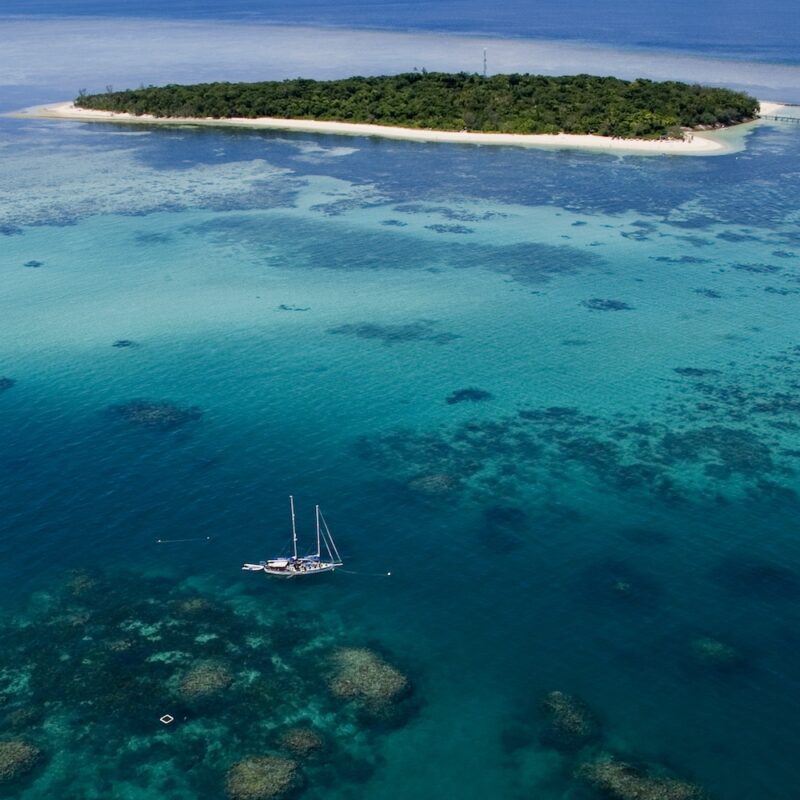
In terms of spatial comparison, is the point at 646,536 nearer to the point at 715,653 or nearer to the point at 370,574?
the point at 715,653

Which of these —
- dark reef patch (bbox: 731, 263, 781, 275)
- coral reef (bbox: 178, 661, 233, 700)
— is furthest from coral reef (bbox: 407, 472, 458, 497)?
dark reef patch (bbox: 731, 263, 781, 275)

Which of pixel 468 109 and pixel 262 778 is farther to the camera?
pixel 468 109

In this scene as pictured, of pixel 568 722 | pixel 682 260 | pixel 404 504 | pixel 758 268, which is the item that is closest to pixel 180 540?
pixel 404 504

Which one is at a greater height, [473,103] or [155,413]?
[473,103]

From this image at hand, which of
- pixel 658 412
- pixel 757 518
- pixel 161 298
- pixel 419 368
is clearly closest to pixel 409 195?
pixel 161 298

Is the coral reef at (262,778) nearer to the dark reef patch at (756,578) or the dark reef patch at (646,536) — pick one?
the dark reef patch at (646,536)

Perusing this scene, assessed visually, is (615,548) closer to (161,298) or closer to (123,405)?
(123,405)

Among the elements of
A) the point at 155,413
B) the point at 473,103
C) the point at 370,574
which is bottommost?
the point at 370,574

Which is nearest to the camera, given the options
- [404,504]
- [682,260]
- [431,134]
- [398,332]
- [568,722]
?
[568,722]
